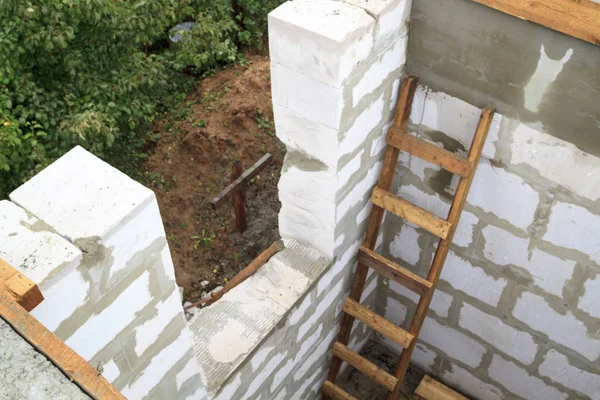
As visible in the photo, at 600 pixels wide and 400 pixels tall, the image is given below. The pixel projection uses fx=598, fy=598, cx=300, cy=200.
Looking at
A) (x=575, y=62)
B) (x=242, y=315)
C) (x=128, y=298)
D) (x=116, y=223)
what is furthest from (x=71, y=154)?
(x=575, y=62)

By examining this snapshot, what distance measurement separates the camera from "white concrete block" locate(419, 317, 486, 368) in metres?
4.63

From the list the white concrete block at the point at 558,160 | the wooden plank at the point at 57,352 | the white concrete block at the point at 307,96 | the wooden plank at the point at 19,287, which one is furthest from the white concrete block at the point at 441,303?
the wooden plank at the point at 57,352

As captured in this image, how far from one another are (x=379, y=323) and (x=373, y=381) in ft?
3.64

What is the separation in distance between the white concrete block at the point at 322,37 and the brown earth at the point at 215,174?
350 cm

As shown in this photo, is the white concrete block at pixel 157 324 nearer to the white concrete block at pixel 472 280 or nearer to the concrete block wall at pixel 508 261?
the concrete block wall at pixel 508 261

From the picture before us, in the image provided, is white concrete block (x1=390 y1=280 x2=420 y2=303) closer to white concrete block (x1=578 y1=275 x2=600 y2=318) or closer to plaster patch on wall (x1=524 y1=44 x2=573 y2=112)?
white concrete block (x1=578 y1=275 x2=600 y2=318)

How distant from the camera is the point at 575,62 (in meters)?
2.86

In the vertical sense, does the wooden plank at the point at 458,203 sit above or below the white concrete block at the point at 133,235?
below

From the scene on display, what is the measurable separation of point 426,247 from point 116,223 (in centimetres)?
269

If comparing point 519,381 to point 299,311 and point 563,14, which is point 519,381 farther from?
point 563,14

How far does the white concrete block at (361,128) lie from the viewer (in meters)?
3.28

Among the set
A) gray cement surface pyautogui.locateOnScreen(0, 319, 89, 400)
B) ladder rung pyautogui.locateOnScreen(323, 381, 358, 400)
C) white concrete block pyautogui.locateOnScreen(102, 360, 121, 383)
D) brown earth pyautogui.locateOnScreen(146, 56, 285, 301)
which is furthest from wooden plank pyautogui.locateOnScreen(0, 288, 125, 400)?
brown earth pyautogui.locateOnScreen(146, 56, 285, 301)

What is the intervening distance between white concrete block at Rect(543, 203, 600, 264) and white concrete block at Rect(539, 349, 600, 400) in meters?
1.00

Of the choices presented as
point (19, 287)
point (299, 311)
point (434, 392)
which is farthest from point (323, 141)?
point (434, 392)
